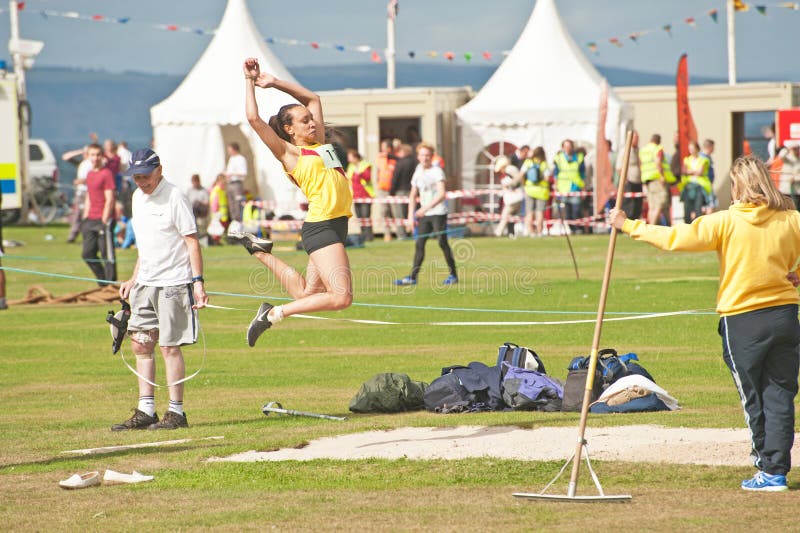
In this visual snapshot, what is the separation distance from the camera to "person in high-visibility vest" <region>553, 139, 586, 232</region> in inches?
1194

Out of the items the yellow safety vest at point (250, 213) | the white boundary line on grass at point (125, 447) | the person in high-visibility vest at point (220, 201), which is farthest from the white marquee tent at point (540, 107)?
the white boundary line on grass at point (125, 447)

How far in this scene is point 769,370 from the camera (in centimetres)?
732

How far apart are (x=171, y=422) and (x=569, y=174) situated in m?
21.6

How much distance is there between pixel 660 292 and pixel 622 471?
10.5 metres

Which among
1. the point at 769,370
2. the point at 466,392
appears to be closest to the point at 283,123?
the point at 466,392

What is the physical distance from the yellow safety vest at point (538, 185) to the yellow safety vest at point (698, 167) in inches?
115

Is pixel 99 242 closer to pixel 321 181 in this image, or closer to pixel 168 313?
pixel 168 313

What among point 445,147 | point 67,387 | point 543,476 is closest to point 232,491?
point 543,476

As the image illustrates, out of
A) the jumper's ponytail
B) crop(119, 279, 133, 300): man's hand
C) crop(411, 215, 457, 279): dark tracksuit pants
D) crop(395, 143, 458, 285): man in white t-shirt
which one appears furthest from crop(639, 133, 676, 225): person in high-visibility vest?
the jumper's ponytail

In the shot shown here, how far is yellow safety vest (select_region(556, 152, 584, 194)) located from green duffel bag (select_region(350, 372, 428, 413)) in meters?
20.5

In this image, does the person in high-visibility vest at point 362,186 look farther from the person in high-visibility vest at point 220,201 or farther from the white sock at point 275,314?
the white sock at point 275,314

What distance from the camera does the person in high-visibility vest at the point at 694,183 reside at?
29594 mm

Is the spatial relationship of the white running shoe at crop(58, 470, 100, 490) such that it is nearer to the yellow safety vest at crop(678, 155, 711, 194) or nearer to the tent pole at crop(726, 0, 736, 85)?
the yellow safety vest at crop(678, 155, 711, 194)

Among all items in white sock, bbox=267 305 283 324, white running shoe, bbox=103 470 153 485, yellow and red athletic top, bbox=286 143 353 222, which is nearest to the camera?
white running shoe, bbox=103 470 153 485
